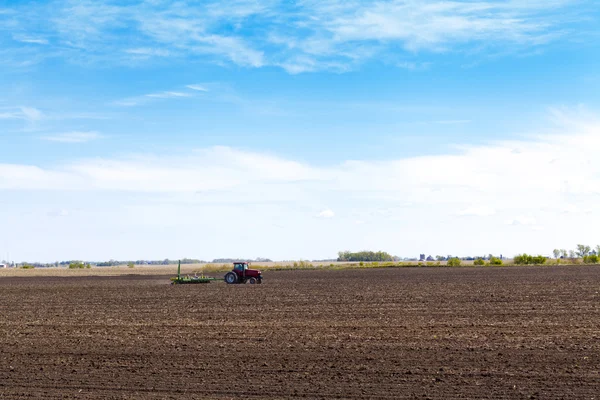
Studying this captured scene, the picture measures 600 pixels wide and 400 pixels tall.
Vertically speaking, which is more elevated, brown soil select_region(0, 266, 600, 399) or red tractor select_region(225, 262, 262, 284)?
red tractor select_region(225, 262, 262, 284)

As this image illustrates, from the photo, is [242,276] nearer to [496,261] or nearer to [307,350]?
[307,350]


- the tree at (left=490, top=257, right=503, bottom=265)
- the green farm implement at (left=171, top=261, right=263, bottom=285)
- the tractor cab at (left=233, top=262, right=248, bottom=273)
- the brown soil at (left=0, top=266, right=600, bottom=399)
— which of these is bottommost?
the brown soil at (left=0, top=266, right=600, bottom=399)

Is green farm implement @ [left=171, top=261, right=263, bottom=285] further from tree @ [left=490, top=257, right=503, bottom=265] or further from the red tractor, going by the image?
tree @ [left=490, top=257, right=503, bottom=265]

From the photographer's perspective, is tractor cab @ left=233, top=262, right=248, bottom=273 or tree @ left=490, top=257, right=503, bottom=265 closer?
tractor cab @ left=233, top=262, right=248, bottom=273

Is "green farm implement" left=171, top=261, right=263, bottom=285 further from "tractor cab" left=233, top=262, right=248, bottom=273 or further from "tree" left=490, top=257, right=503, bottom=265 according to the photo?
"tree" left=490, top=257, right=503, bottom=265

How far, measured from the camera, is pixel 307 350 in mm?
16266

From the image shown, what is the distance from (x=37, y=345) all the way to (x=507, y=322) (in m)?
14.0

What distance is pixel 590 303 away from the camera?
2703cm

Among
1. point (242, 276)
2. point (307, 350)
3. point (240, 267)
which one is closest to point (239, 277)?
point (242, 276)

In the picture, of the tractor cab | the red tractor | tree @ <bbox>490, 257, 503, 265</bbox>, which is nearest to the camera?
the red tractor

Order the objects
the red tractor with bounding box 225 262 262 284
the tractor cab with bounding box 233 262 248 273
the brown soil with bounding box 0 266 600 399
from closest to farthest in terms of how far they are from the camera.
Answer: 1. the brown soil with bounding box 0 266 600 399
2. the red tractor with bounding box 225 262 262 284
3. the tractor cab with bounding box 233 262 248 273

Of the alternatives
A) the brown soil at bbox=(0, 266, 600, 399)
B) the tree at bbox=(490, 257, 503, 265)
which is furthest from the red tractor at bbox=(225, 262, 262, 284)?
the tree at bbox=(490, 257, 503, 265)

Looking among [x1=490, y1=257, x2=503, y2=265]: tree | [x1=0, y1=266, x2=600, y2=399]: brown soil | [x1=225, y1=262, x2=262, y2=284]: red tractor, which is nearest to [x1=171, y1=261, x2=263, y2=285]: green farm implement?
[x1=225, y1=262, x2=262, y2=284]: red tractor

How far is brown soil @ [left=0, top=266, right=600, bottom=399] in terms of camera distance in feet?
41.0
